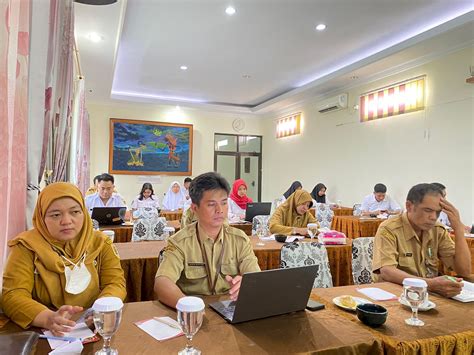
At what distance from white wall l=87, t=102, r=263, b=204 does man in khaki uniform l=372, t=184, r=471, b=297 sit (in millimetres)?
8097

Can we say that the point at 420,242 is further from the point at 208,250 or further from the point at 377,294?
the point at 208,250

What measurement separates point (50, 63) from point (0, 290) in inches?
60.6

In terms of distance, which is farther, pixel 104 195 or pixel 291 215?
pixel 104 195

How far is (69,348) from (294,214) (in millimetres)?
2970

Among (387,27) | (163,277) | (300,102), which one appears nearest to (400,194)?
(387,27)

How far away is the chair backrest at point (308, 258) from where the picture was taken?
2.17 m

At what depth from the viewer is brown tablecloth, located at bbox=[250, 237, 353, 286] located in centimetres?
288

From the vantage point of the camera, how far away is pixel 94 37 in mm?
4637

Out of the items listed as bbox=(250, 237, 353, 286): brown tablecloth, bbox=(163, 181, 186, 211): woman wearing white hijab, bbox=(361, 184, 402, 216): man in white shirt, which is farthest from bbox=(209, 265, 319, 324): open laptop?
bbox=(163, 181, 186, 211): woman wearing white hijab

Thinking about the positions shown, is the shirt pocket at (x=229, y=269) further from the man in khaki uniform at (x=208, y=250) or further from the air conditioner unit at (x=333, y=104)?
the air conditioner unit at (x=333, y=104)

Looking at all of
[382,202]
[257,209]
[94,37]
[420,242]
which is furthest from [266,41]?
[420,242]

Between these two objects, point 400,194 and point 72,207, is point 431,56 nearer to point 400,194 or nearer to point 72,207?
point 400,194

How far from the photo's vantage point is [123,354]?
102 centimetres

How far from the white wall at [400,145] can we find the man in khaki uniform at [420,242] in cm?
351
